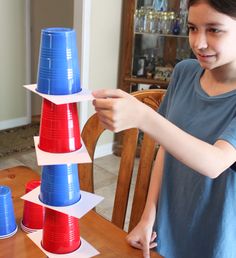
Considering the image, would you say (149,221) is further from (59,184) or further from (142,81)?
(142,81)

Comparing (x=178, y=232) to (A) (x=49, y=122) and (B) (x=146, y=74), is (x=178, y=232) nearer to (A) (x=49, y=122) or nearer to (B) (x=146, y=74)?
(A) (x=49, y=122)

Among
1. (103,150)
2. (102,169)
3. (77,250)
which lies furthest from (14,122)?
(77,250)

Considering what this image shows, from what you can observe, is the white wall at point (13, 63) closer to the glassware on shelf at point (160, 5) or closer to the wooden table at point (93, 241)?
the glassware on shelf at point (160, 5)

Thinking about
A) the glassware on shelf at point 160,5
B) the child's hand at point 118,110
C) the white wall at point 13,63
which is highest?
the glassware on shelf at point 160,5

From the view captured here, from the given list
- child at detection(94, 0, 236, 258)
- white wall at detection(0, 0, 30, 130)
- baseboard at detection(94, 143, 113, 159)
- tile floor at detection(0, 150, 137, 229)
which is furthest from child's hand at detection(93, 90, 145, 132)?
white wall at detection(0, 0, 30, 130)

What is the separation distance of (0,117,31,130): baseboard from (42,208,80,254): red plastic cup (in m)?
3.01

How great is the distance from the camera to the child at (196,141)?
73cm

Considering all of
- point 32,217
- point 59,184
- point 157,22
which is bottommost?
point 32,217

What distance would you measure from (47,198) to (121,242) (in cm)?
22

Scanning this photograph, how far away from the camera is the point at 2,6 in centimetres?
337

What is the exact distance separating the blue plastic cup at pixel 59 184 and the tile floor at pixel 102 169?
5.16 ft

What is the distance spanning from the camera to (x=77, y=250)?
84 cm

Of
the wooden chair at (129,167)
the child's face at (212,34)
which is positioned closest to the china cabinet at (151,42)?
the wooden chair at (129,167)

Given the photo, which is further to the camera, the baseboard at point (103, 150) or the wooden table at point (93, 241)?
the baseboard at point (103, 150)
